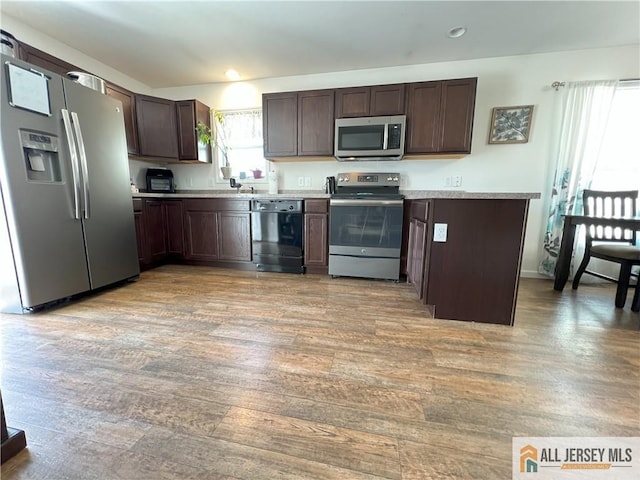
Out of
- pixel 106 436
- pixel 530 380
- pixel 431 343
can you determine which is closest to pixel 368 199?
pixel 431 343

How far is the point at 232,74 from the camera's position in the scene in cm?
329

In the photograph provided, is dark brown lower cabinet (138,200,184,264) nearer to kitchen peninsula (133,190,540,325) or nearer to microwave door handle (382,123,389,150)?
microwave door handle (382,123,389,150)

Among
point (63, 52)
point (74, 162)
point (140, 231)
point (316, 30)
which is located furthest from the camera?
point (140, 231)

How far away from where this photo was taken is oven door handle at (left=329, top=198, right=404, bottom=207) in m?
2.66

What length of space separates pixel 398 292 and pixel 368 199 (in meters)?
0.97

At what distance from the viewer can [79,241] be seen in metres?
2.14

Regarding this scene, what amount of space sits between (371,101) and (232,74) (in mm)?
1783

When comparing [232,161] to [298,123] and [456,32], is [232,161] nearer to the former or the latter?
[298,123]

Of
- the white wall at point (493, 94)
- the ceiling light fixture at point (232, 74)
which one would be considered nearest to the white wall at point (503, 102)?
the white wall at point (493, 94)

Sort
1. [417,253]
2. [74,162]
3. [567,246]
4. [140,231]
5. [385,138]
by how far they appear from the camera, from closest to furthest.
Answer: [74,162]
[417,253]
[567,246]
[385,138]
[140,231]

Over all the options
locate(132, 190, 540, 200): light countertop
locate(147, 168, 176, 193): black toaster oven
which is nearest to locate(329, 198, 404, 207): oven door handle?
locate(132, 190, 540, 200): light countertop

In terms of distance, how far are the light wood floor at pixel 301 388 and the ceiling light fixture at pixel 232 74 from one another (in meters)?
2.79

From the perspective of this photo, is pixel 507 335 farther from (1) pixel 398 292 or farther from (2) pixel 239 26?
(2) pixel 239 26

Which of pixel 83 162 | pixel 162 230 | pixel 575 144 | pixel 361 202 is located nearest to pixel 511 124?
pixel 575 144
